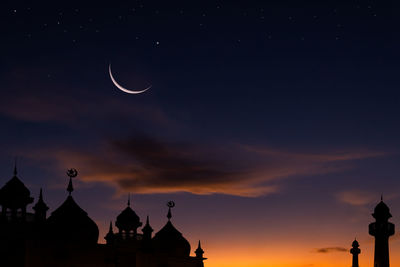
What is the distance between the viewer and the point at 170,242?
186ft

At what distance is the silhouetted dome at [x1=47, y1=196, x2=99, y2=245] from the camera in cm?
4336

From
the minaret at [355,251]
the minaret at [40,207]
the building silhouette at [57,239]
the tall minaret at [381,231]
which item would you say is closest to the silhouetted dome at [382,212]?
the tall minaret at [381,231]

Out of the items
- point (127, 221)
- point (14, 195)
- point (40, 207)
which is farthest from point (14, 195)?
point (127, 221)

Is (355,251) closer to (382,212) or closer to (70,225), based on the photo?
(382,212)

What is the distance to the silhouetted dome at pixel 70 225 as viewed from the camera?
43.4 metres

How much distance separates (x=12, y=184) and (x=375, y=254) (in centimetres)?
2676

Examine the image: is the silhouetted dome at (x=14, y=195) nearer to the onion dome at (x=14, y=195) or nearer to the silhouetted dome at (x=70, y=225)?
the onion dome at (x=14, y=195)

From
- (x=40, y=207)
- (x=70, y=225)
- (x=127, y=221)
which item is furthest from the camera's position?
(x=127, y=221)

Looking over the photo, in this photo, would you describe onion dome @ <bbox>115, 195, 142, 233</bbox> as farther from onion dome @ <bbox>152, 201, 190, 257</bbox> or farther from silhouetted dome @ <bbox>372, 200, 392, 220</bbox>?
silhouetted dome @ <bbox>372, 200, 392, 220</bbox>

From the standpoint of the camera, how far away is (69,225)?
4422cm

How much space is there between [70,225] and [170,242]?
1457 cm

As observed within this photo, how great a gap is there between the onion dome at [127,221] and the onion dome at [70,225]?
9248 mm

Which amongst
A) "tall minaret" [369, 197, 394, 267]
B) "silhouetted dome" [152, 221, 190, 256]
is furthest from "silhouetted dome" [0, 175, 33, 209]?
"tall minaret" [369, 197, 394, 267]

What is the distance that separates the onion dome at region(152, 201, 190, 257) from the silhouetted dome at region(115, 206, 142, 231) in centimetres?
257
